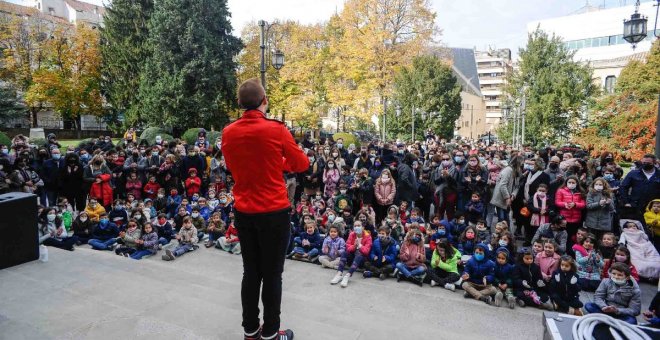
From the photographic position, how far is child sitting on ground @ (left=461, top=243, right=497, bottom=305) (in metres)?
5.73

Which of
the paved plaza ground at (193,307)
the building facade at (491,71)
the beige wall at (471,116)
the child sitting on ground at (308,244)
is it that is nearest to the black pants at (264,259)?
the paved plaza ground at (193,307)

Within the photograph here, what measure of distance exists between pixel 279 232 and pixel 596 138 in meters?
17.1

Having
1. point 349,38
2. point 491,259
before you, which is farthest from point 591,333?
point 349,38

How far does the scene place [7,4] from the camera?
153ft

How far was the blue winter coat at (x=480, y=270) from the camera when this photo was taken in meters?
6.10

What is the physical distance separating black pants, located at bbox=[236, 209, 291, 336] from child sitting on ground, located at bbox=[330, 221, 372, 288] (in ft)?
9.99

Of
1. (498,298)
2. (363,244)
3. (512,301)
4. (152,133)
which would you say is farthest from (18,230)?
(152,133)

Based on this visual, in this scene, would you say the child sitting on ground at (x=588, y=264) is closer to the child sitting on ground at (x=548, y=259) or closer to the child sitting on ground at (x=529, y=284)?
the child sitting on ground at (x=548, y=259)

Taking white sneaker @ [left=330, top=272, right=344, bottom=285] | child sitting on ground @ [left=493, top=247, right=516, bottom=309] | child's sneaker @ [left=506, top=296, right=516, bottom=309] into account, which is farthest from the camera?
white sneaker @ [left=330, top=272, right=344, bottom=285]

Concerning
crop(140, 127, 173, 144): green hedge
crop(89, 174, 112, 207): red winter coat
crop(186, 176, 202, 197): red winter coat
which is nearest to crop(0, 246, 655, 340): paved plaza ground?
crop(89, 174, 112, 207): red winter coat

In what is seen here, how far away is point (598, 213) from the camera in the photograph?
727cm

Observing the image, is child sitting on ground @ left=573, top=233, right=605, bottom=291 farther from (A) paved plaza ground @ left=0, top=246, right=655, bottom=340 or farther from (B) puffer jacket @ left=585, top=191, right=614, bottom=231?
(B) puffer jacket @ left=585, top=191, right=614, bottom=231

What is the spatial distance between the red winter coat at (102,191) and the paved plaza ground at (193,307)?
430 cm

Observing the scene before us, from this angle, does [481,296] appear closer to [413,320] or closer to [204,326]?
[413,320]
